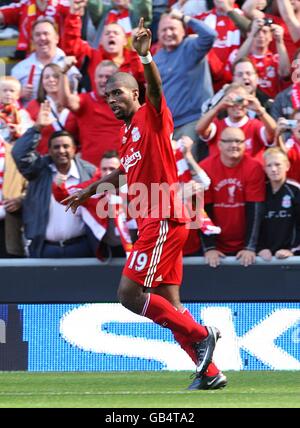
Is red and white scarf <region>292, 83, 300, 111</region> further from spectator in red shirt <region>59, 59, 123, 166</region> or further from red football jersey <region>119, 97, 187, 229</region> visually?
red football jersey <region>119, 97, 187, 229</region>

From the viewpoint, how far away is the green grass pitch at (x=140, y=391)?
7137 mm

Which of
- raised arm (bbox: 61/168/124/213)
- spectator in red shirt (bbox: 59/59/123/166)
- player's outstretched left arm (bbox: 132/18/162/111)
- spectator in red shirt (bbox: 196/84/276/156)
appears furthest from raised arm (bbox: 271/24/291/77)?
player's outstretched left arm (bbox: 132/18/162/111)

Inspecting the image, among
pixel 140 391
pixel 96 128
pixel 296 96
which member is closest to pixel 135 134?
pixel 140 391

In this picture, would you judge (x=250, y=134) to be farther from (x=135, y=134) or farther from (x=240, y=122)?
(x=135, y=134)

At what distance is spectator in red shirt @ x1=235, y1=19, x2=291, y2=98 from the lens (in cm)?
1180

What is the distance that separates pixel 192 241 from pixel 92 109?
198cm

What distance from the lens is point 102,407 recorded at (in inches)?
274

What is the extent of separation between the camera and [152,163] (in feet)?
26.1

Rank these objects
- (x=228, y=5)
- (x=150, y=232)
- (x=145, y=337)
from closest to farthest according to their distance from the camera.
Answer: (x=150, y=232), (x=145, y=337), (x=228, y=5)

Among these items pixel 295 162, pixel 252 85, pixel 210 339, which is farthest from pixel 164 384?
pixel 252 85

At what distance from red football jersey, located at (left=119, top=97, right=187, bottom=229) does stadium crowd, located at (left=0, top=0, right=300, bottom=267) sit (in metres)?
2.49

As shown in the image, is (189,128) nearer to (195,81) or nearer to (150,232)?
(195,81)

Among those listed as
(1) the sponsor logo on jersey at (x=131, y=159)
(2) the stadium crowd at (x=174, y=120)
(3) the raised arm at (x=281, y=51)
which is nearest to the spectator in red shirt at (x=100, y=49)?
(2) the stadium crowd at (x=174, y=120)

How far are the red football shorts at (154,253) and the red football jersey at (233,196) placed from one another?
2.65 m
